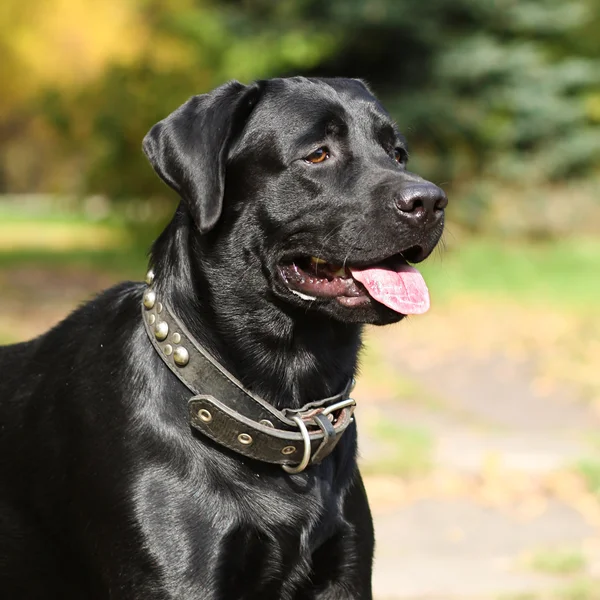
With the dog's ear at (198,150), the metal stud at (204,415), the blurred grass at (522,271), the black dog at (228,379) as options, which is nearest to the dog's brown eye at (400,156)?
the black dog at (228,379)

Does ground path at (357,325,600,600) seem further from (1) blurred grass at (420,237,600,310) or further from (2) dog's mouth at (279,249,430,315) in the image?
(1) blurred grass at (420,237,600,310)

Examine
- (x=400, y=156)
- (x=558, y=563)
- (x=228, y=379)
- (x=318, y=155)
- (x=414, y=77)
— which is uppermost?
(x=414, y=77)

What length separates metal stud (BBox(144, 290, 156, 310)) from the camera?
2902 mm

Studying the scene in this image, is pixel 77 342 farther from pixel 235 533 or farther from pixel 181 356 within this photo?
pixel 235 533

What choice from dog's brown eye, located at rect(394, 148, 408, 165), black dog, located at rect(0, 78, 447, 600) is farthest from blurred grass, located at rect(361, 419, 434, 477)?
black dog, located at rect(0, 78, 447, 600)

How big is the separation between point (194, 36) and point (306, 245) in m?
15.6

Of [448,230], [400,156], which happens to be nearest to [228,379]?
[400,156]

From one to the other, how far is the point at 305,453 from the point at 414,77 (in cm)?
1755

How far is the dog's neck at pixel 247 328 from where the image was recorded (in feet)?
9.74

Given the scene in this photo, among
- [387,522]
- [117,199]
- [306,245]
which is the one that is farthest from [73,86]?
[306,245]

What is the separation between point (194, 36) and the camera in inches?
703

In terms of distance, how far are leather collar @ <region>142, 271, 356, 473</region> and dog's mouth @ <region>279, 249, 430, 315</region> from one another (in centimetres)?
33

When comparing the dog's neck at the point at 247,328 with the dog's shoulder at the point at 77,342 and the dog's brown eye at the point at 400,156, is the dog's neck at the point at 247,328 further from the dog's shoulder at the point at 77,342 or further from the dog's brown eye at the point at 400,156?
the dog's brown eye at the point at 400,156

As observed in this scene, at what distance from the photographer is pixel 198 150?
116 inches
